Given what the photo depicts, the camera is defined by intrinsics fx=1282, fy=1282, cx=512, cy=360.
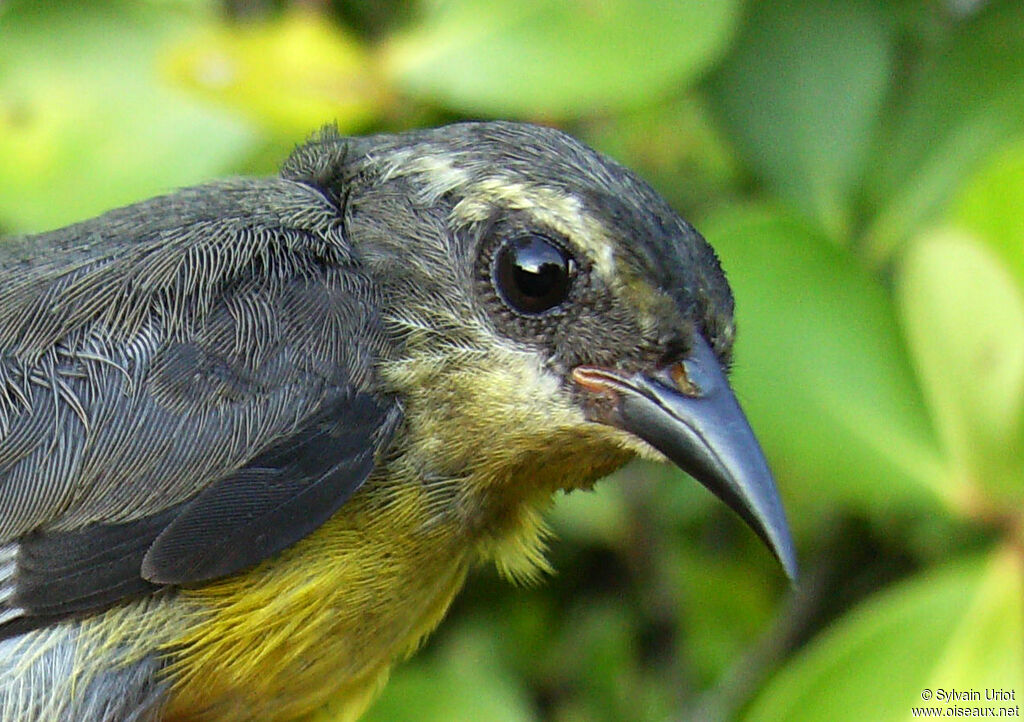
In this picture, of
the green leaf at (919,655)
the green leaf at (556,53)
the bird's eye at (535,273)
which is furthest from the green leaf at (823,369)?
the bird's eye at (535,273)

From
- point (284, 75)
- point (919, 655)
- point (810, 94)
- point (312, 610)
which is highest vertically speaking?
point (284, 75)

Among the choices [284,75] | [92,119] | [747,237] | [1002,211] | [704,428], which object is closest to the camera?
[704,428]

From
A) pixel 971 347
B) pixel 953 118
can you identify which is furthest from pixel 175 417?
pixel 953 118

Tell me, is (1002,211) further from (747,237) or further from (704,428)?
(704,428)

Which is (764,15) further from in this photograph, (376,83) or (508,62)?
(376,83)

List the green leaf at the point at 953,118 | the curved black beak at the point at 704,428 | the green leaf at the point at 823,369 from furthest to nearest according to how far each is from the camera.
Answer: the green leaf at the point at 953,118 → the green leaf at the point at 823,369 → the curved black beak at the point at 704,428

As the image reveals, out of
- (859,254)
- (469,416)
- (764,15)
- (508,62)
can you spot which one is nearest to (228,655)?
(469,416)

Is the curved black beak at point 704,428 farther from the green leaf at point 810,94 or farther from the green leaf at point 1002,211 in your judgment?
the green leaf at point 810,94
